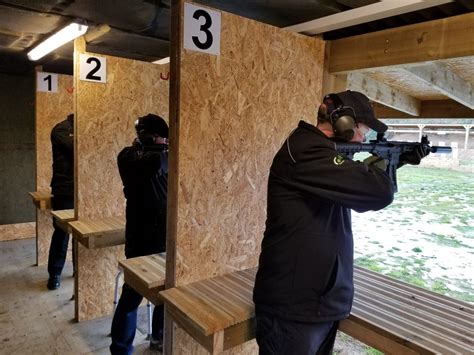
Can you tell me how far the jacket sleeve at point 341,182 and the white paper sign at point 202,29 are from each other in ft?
2.49

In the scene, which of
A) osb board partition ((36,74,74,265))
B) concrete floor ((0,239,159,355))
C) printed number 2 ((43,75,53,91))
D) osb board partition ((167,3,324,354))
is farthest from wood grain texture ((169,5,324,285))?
printed number 2 ((43,75,53,91))

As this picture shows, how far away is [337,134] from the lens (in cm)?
143

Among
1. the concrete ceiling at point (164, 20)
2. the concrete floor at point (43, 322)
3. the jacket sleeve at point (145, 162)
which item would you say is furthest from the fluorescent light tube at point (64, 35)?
the concrete floor at point (43, 322)

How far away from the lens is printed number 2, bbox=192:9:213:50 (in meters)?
1.65

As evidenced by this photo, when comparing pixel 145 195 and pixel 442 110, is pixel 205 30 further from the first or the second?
pixel 442 110

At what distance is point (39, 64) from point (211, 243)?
12.6 ft

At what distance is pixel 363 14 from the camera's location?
1.96 meters

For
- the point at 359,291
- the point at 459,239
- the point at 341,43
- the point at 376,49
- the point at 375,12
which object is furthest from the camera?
the point at 459,239

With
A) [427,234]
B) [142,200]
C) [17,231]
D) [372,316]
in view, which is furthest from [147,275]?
[17,231]

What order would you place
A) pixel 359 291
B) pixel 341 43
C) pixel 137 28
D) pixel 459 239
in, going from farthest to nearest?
pixel 459 239 < pixel 137 28 < pixel 341 43 < pixel 359 291

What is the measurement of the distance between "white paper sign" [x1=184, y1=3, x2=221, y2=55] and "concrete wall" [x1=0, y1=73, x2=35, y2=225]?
4.46 metres

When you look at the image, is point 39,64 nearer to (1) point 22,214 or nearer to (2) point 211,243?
(1) point 22,214

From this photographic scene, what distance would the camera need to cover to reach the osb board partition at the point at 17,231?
4.98 meters

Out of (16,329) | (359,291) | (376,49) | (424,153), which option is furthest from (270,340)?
(16,329)
